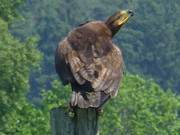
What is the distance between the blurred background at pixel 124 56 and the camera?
109ft

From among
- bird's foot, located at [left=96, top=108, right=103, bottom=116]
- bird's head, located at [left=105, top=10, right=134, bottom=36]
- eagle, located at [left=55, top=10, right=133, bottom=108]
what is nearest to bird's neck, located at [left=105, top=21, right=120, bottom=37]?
bird's head, located at [left=105, top=10, right=134, bottom=36]

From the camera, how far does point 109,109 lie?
136 ft

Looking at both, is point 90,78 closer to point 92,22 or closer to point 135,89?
point 92,22

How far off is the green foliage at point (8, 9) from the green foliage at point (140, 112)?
5.33 m

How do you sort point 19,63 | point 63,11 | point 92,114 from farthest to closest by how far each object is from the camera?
point 63,11 → point 19,63 → point 92,114

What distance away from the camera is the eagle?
8539 millimetres

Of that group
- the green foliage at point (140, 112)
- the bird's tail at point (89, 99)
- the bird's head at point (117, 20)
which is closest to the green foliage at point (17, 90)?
the green foliage at point (140, 112)

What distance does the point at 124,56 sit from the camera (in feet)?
312

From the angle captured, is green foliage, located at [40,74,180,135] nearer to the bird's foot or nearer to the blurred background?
the blurred background

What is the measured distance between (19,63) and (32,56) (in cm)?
90

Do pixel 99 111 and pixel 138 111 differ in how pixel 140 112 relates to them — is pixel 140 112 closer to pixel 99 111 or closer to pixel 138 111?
pixel 138 111

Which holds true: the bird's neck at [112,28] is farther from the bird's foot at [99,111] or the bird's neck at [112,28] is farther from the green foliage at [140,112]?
the green foliage at [140,112]

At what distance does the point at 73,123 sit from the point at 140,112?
3514 cm

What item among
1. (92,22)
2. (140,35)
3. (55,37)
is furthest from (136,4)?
(92,22)
